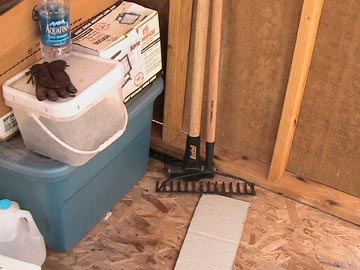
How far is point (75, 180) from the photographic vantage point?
1428mm

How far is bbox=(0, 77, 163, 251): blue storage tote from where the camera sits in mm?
1354

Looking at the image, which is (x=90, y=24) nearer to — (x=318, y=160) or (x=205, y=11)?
(x=205, y=11)

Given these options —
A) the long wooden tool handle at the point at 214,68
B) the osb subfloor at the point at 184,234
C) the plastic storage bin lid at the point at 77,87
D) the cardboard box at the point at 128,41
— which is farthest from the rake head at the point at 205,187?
the plastic storage bin lid at the point at 77,87

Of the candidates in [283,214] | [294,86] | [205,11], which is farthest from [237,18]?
[283,214]

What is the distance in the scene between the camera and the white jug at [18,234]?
1363 mm

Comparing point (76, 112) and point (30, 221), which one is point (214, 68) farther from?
point (30, 221)

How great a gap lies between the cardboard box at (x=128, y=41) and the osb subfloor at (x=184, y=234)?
15.2 inches

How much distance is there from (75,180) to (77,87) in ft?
0.88

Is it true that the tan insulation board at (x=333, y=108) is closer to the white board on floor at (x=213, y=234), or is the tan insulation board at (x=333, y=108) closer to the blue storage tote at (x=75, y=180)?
the white board on floor at (x=213, y=234)

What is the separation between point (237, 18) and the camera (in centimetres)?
158

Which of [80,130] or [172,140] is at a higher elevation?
[80,130]

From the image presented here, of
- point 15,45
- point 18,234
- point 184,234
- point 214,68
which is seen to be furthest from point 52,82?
point 184,234

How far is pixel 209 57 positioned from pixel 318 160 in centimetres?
47

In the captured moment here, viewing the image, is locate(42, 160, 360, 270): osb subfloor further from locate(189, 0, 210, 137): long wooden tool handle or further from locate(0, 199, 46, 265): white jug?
locate(189, 0, 210, 137): long wooden tool handle
